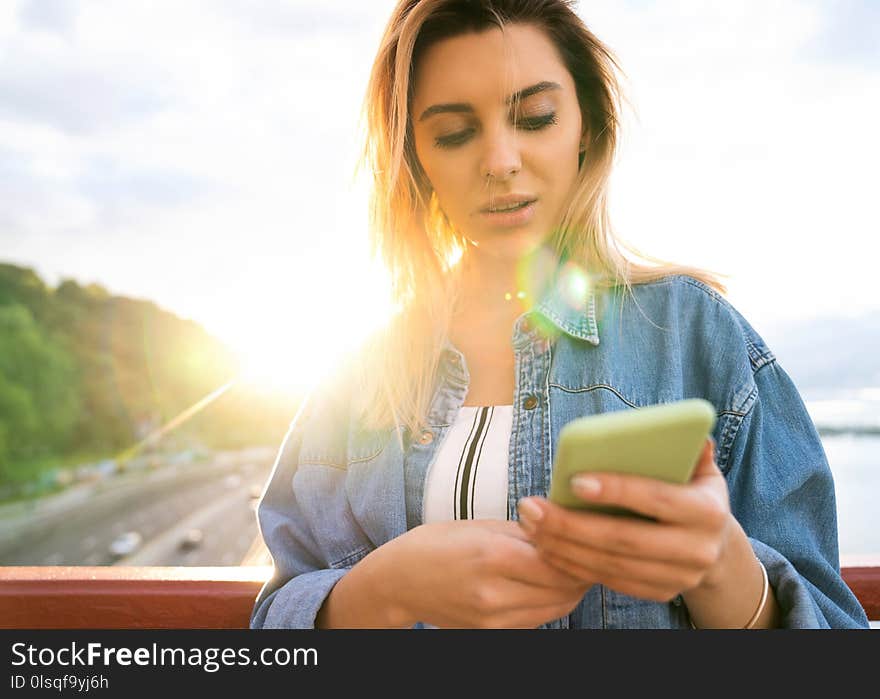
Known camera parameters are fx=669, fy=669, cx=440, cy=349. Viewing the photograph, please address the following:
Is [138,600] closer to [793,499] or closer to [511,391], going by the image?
[511,391]

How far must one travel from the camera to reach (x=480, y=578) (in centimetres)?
128

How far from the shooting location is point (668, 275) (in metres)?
2.00

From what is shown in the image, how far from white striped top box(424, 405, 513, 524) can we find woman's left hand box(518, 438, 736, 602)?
63cm

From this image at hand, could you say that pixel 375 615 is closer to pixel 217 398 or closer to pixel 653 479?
pixel 653 479

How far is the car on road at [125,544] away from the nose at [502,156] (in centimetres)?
9742

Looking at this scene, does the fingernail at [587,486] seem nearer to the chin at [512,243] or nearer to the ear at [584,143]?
the chin at [512,243]

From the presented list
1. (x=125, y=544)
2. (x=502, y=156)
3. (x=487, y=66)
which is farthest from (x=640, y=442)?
(x=125, y=544)

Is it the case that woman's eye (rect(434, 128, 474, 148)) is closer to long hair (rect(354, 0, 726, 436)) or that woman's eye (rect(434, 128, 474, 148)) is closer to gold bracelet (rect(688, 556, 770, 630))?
long hair (rect(354, 0, 726, 436))

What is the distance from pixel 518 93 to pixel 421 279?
75 cm

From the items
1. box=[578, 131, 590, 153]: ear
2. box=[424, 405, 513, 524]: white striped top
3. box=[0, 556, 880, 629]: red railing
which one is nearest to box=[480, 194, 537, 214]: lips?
box=[578, 131, 590, 153]: ear

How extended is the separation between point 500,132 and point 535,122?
4.9 inches

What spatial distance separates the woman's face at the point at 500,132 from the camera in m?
2.00

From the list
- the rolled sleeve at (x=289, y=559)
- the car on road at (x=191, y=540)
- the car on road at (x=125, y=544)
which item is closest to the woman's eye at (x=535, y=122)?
the rolled sleeve at (x=289, y=559)
